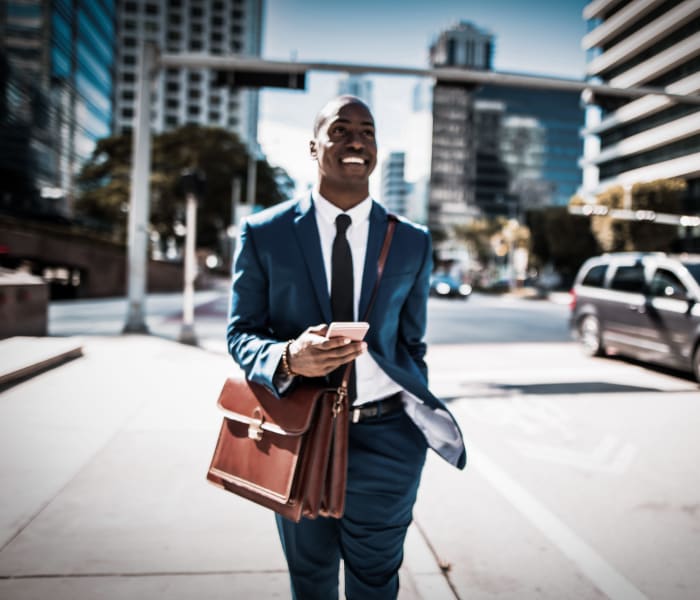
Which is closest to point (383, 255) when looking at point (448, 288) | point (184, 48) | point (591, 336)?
point (591, 336)

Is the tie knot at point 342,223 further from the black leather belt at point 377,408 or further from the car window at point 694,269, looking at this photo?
the car window at point 694,269

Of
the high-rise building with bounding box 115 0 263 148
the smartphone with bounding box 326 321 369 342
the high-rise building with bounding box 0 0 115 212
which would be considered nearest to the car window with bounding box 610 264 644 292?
the smartphone with bounding box 326 321 369 342

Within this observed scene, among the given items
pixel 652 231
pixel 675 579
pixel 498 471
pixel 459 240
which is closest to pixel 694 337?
pixel 498 471

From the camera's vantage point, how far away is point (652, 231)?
4006 cm

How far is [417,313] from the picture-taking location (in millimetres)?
1966

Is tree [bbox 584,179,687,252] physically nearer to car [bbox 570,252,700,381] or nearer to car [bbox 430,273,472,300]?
car [bbox 430,273,472,300]

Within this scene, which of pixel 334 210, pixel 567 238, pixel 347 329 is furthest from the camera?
pixel 567 238

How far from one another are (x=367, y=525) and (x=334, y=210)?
3.10 ft

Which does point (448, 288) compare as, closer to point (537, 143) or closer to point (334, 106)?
point (334, 106)

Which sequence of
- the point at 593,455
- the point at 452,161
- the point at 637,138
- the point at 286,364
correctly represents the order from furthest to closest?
the point at 452,161 → the point at 637,138 → the point at 593,455 → the point at 286,364

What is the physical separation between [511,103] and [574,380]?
154801 millimetres

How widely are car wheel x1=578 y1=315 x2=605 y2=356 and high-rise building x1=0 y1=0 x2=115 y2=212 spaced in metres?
38.7

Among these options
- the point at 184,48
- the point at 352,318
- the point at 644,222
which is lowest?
the point at 352,318

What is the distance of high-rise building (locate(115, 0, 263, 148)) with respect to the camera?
10012 centimetres
